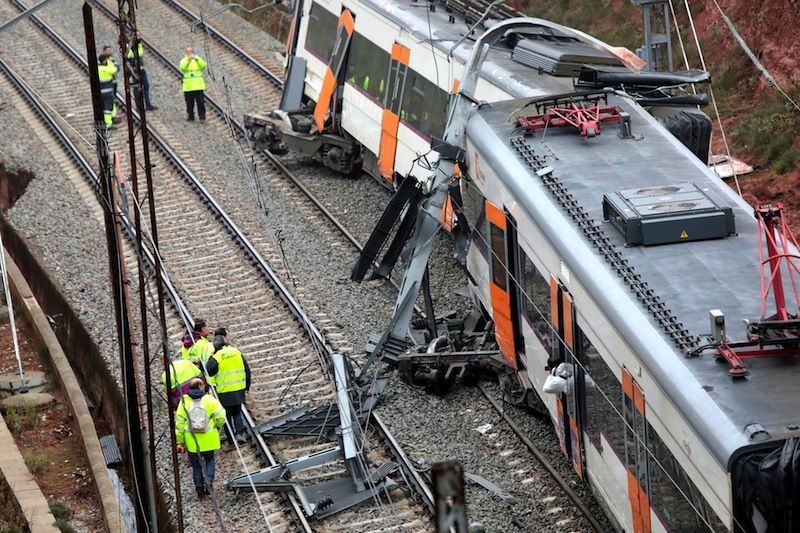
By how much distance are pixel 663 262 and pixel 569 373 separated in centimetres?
162

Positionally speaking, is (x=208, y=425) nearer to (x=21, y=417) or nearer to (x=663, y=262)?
(x=21, y=417)

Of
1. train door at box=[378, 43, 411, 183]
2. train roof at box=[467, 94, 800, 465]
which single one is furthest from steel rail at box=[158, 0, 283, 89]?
train roof at box=[467, 94, 800, 465]

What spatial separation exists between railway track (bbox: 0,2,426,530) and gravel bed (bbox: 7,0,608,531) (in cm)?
42

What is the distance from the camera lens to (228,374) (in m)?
15.0

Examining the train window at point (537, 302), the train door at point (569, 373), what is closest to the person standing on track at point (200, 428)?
the train window at point (537, 302)

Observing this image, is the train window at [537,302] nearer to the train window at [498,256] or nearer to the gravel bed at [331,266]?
the train window at [498,256]

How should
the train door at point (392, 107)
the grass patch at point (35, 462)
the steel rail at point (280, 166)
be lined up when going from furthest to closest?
the steel rail at point (280, 166), the train door at point (392, 107), the grass patch at point (35, 462)

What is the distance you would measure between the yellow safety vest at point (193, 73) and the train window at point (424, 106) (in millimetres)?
6477

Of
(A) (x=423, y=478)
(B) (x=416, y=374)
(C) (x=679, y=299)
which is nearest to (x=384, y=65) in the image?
(B) (x=416, y=374)

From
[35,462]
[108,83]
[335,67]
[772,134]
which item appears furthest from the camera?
[108,83]

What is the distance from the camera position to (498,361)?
15.7 m

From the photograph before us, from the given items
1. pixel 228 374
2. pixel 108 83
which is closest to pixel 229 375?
pixel 228 374

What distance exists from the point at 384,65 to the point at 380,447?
25.8ft

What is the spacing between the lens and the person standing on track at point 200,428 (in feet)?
45.3
